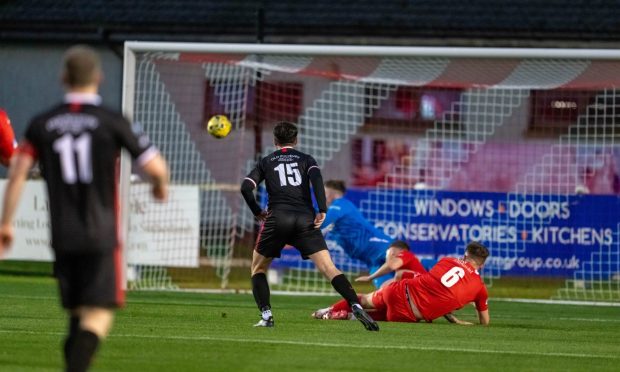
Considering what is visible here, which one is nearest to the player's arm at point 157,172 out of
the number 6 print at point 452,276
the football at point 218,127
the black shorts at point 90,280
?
the black shorts at point 90,280

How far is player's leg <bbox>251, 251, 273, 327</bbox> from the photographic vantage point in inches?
484

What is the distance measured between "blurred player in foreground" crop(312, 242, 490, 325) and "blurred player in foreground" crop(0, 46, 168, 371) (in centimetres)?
657

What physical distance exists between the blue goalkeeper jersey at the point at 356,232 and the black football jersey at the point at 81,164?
381 inches

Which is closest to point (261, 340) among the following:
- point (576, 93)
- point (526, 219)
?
point (526, 219)

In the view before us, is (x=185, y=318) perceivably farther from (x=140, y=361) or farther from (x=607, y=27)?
(x=607, y=27)

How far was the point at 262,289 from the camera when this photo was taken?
12.4 metres

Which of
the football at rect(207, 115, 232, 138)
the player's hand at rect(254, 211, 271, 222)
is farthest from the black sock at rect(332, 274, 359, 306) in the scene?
the football at rect(207, 115, 232, 138)

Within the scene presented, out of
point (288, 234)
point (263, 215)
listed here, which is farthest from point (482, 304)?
point (263, 215)

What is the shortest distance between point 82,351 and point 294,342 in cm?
406

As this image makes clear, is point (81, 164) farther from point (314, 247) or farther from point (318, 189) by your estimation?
point (314, 247)

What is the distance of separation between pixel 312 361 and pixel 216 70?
563 inches

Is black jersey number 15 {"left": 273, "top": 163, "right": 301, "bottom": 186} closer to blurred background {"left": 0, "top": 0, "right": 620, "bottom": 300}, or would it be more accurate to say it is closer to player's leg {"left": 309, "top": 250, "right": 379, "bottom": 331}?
player's leg {"left": 309, "top": 250, "right": 379, "bottom": 331}

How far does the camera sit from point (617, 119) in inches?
862

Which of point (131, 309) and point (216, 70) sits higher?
point (216, 70)
